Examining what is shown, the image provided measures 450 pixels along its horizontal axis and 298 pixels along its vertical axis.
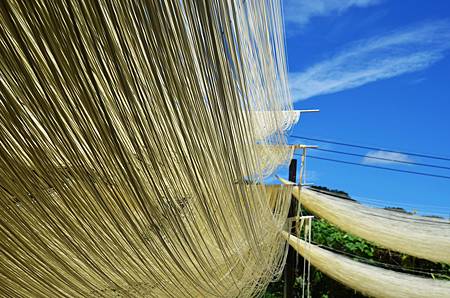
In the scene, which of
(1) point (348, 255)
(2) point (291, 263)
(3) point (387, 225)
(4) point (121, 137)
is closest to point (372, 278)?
(3) point (387, 225)

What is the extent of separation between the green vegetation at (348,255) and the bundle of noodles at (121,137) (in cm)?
397

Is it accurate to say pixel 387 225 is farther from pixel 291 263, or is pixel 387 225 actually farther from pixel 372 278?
pixel 291 263

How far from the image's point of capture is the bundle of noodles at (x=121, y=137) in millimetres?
592

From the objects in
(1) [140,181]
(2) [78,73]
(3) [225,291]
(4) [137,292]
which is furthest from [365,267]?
(2) [78,73]

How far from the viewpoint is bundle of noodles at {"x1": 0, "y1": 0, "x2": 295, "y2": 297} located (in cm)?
Result: 59

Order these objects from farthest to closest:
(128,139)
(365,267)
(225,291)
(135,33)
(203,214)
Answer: (365,267) < (225,291) < (203,214) < (128,139) < (135,33)

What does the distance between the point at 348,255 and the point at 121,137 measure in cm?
454

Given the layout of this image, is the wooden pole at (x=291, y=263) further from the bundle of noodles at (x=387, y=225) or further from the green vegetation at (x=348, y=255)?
the green vegetation at (x=348, y=255)

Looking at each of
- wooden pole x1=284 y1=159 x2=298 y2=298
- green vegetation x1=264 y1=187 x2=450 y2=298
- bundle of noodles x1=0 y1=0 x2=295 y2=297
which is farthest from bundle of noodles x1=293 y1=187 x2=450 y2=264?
bundle of noodles x1=0 y1=0 x2=295 y2=297

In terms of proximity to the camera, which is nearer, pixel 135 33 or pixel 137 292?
pixel 135 33

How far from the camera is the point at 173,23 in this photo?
613 millimetres

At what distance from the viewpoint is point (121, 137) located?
72cm

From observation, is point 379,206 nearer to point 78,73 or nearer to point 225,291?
point 225,291

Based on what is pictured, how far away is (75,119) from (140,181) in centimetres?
17
